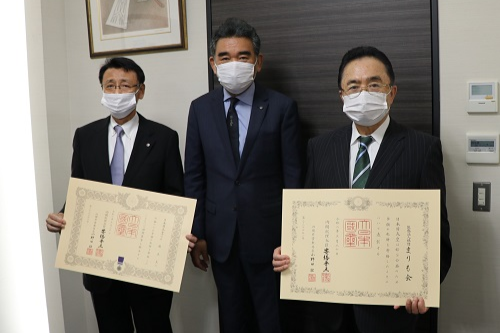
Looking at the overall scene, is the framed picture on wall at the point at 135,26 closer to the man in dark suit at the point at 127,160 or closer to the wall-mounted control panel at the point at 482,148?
the man in dark suit at the point at 127,160

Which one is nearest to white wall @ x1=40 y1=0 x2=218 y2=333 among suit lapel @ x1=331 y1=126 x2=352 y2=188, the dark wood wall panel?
the dark wood wall panel

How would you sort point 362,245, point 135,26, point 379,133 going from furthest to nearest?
point 135,26 < point 379,133 < point 362,245

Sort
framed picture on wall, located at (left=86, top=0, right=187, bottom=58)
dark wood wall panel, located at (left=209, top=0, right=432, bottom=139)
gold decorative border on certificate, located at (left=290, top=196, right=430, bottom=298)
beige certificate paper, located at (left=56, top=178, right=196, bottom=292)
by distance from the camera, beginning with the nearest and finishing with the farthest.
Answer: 1. gold decorative border on certificate, located at (left=290, top=196, right=430, bottom=298)
2. beige certificate paper, located at (left=56, top=178, right=196, bottom=292)
3. dark wood wall panel, located at (left=209, top=0, right=432, bottom=139)
4. framed picture on wall, located at (left=86, top=0, right=187, bottom=58)

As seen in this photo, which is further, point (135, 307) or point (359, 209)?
point (135, 307)

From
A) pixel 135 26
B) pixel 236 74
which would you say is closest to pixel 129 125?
pixel 236 74

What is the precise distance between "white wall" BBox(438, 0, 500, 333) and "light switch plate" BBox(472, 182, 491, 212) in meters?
0.02

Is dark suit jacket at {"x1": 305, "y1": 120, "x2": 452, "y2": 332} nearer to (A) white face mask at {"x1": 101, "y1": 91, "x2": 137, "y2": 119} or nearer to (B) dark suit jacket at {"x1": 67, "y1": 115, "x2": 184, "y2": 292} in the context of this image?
(B) dark suit jacket at {"x1": 67, "y1": 115, "x2": 184, "y2": 292}

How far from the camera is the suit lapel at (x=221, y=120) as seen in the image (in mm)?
1862

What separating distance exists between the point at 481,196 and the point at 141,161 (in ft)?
4.48

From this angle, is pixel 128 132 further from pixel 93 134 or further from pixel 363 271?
pixel 363 271

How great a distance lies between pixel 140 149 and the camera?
1.97 meters

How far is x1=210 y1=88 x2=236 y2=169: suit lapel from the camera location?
186cm

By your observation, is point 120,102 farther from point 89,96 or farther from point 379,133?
point 379,133

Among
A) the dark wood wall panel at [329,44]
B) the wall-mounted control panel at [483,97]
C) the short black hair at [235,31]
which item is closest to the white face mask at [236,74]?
the short black hair at [235,31]
